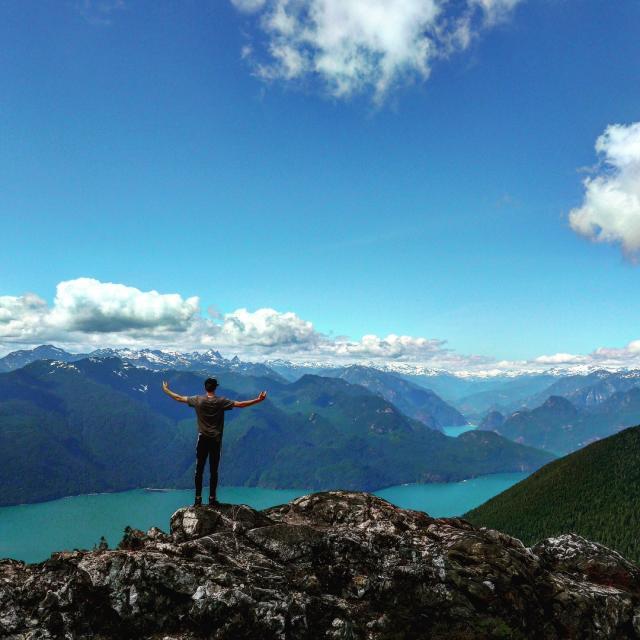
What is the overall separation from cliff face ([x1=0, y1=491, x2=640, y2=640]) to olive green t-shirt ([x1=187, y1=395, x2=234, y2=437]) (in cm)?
357

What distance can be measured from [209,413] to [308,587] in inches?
308

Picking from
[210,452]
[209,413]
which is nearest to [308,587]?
[210,452]

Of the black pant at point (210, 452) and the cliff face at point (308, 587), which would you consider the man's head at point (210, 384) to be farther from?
the cliff face at point (308, 587)

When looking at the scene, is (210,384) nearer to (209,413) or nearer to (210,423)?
(209,413)

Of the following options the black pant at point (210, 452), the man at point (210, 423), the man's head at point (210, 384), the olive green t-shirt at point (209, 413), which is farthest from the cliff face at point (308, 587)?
the man's head at point (210, 384)

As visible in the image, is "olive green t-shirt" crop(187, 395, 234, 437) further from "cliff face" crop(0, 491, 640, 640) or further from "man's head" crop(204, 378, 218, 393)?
"cliff face" crop(0, 491, 640, 640)

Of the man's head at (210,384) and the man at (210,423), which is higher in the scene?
the man's head at (210,384)

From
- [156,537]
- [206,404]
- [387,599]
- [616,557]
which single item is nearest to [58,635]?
[156,537]

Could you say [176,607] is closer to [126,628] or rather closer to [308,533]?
[126,628]

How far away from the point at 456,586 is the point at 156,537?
41.3ft

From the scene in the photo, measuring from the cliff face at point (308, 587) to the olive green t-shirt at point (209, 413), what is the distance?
3.57 metres

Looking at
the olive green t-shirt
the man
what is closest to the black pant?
the man

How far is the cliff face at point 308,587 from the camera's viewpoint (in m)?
14.1

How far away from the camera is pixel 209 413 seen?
62.8ft
